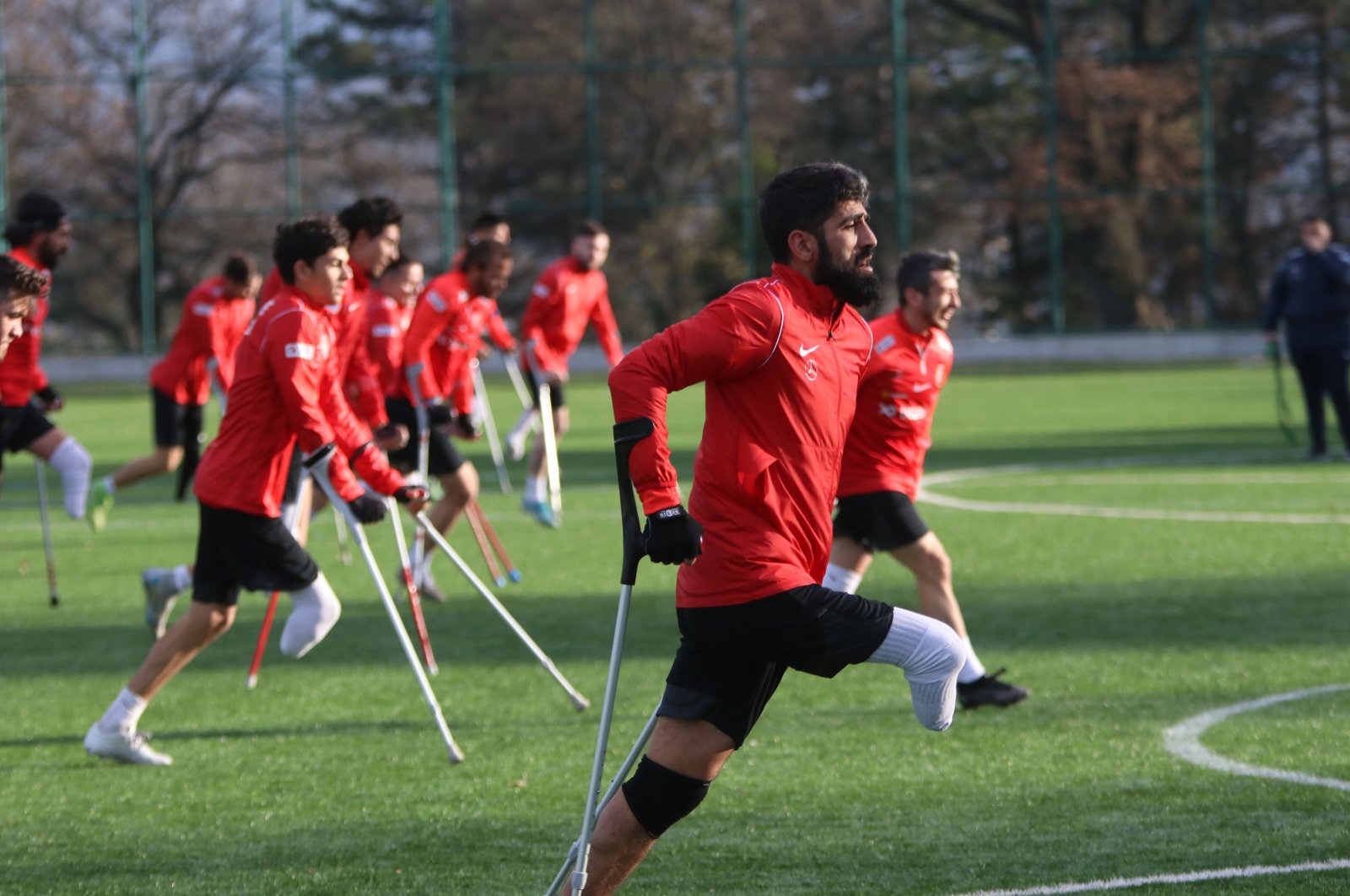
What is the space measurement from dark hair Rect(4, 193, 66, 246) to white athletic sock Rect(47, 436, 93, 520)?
5.05 ft

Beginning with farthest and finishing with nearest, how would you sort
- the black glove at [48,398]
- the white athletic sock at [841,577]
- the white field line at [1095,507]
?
the white field line at [1095,507]
the black glove at [48,398]
the white athletic sock at [841,577]

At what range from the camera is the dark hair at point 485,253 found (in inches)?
423

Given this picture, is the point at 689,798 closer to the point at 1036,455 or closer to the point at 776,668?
the point at 776,668

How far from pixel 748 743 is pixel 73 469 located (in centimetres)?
636

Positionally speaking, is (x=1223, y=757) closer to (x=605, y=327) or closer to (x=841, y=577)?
(x=841, y=577)

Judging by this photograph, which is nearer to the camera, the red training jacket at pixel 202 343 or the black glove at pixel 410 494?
the black glove at pixel 410 494

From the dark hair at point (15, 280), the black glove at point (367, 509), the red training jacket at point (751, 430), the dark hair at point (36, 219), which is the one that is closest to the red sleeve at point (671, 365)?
the red training jacket at point (751, 430)

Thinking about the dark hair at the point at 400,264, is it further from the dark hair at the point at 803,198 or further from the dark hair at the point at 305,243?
the dark hair at the point at 803,198

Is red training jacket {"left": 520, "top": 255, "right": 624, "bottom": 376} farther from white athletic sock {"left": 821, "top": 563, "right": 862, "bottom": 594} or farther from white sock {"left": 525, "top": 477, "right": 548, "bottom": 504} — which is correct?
white athletic sock {"left": 821, "top": 563, "right": 862, "bottom": 594}

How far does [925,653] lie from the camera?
14.4ft

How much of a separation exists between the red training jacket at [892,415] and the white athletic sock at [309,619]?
2.12m

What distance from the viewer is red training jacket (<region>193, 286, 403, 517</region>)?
6.70m

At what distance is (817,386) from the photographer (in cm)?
454

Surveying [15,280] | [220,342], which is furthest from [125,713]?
[220,342]
